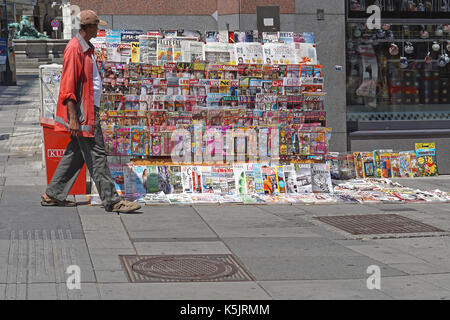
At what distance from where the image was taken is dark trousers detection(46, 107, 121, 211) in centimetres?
879

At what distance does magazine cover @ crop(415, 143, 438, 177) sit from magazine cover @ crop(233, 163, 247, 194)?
11.8ft

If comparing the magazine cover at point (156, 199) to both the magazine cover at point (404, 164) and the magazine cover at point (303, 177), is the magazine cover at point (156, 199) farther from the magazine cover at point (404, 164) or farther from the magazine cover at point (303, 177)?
the magazine cover at point (404, 164)

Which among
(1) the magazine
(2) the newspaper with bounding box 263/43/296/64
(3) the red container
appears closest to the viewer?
(3) the red container

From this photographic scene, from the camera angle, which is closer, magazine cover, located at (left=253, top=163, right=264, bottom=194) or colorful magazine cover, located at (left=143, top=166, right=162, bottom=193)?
colorful magazine cover, located at (left=143, top=166, right=162, bottom=193)

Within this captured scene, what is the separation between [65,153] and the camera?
9117mm

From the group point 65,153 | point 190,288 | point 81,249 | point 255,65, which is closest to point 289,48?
point 255,65

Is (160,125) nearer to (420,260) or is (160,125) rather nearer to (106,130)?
(106,130)

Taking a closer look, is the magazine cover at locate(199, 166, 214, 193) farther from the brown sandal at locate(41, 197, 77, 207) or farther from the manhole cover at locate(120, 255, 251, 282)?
the manhole cover at locate(120, 255, 251, 282)

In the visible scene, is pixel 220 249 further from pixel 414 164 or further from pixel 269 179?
pixel 414 164

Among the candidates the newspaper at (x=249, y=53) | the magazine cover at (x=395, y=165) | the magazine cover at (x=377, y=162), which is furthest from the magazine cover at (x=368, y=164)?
the newspaper at (x=249, y=53)

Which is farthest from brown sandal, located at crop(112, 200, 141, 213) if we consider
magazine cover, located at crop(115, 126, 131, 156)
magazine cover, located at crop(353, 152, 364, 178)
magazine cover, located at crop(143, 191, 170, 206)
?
magazine cover, located at crop(353, 152, 364, 178)

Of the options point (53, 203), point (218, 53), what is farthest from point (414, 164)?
point (53, 203)

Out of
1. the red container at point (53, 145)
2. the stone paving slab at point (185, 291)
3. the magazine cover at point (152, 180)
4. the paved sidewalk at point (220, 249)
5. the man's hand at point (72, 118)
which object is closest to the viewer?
the stone paving slab at point (185, 291)

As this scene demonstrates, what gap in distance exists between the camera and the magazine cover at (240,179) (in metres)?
10.1
